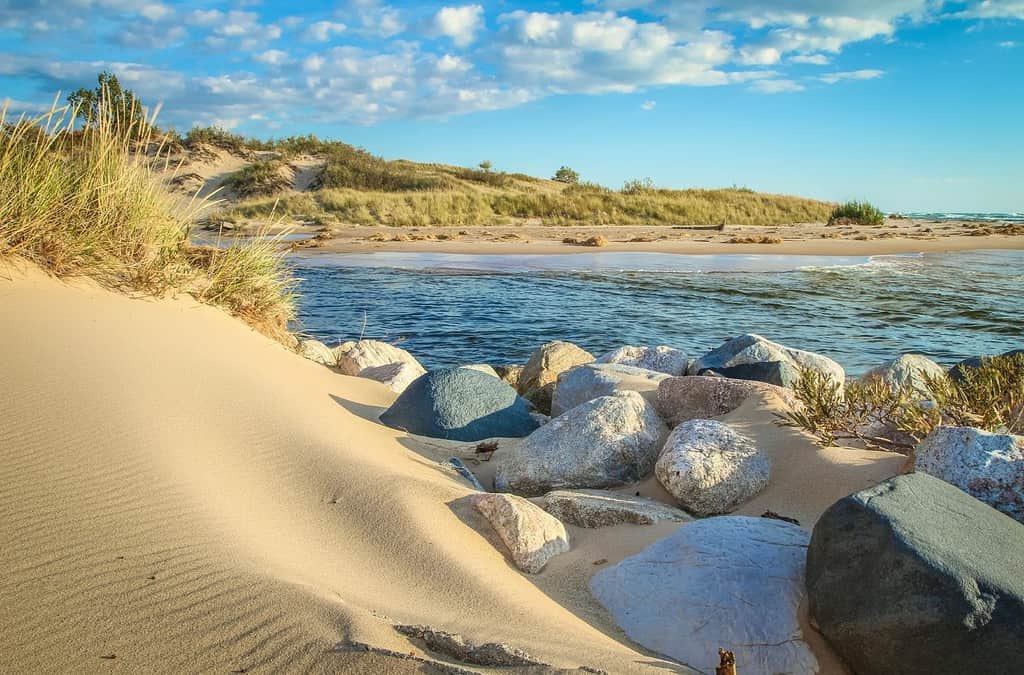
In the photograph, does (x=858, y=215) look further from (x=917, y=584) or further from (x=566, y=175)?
(x=917, y=584)

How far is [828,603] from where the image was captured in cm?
299

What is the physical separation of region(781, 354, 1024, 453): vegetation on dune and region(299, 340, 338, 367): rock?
5.28 meters

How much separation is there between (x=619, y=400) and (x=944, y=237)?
27.9 metres

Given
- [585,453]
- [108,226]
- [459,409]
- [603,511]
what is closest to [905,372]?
[585,453]

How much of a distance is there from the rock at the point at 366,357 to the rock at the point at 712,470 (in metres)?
4.29

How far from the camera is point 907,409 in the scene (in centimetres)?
456

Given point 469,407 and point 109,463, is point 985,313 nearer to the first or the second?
point 469,407

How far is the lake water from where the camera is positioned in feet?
37.3

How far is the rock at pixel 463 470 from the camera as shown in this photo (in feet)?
16.0

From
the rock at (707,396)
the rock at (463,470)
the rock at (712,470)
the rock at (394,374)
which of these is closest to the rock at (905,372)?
the rock at (707,396)

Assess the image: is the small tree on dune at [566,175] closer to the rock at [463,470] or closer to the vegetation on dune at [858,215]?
the vegetation on dune at [858,215]

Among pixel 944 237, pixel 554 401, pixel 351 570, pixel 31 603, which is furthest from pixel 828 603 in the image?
pixel 944 237

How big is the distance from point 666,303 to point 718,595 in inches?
467

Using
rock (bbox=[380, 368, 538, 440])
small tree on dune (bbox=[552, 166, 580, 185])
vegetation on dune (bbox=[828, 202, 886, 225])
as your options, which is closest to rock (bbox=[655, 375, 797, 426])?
rock (bbox=[380, 368, 538, 440])
